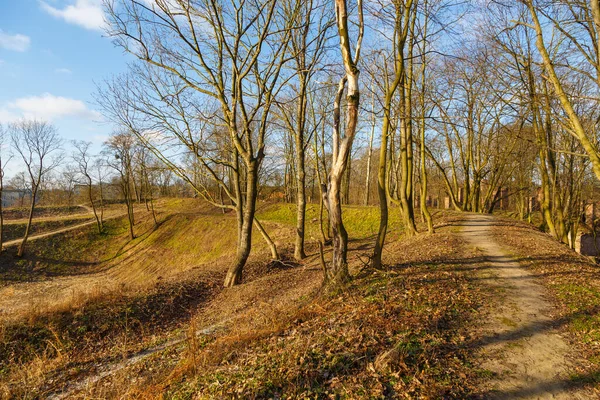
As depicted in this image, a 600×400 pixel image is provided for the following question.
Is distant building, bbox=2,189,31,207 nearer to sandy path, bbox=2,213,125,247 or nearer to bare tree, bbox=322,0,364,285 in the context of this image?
sandy path, bbox=2,213,125,247

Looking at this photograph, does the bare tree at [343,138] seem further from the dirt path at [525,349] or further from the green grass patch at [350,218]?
the green grass patch at [350,218]

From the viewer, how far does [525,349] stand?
4.62 metres

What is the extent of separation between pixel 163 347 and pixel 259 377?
3810 millimetres

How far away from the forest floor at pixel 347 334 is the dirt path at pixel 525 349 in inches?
0.8

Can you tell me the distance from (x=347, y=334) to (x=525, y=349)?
250 centimetres

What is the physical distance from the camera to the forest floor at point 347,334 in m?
3.95

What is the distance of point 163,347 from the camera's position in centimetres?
689

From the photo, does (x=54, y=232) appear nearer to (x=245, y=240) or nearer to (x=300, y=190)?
(x=300, y=190)

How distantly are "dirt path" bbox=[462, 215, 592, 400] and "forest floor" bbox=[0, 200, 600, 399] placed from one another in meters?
0.02

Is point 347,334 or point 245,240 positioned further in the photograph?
point 245,240

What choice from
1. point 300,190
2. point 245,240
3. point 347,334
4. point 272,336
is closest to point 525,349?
point 347,334

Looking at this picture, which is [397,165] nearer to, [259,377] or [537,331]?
[537,331]

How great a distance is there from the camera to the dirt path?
3791 mm

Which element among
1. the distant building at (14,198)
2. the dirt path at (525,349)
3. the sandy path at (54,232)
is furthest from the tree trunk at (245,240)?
the distant building at (14,198)
